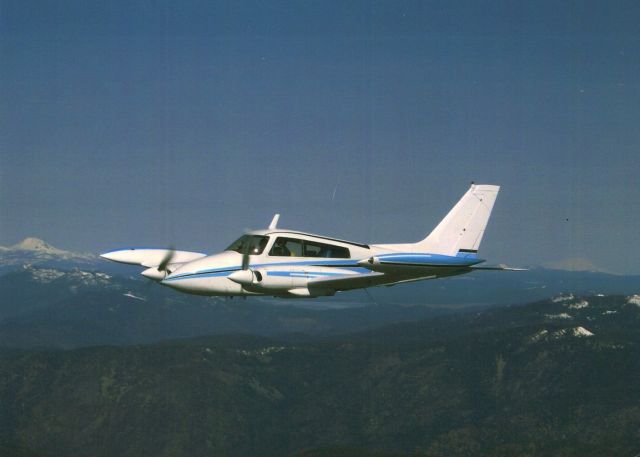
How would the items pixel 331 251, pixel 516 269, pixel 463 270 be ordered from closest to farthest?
pixel 516 269
pixel 463 270
pixel 331 251

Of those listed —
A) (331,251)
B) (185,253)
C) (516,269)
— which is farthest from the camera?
(185,253)

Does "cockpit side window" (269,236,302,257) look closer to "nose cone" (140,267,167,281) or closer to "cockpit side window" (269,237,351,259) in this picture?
"cockpit side window" (269,237,351,259)

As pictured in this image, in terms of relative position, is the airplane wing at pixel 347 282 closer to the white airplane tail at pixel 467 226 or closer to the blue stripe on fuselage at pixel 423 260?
the blue stripe on fuselage at pixel 423 260

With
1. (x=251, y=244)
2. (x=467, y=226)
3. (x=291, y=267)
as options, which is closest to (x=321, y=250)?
(x=291, y=267)

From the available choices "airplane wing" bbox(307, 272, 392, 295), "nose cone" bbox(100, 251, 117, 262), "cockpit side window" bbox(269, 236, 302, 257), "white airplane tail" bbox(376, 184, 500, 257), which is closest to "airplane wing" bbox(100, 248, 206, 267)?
"nose cone" bbox(100, 251, 117, 262)

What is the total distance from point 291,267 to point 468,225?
15.0m

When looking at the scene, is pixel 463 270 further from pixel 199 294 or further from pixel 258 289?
pixel 199 294

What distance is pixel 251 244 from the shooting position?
5138 cm

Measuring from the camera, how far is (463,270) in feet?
156

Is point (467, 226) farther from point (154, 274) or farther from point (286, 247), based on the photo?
point (154, 274)

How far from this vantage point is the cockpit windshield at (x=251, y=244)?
166 ft

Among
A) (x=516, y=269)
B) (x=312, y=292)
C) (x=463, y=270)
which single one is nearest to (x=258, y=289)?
(x=312, y=292)

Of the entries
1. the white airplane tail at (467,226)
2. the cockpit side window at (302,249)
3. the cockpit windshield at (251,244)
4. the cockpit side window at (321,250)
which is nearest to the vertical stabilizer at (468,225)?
the white airplane tail at (467,226)

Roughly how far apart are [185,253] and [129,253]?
12.7ft
